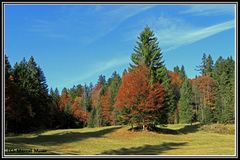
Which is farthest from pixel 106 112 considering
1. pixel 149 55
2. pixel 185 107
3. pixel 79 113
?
pixel 149 55

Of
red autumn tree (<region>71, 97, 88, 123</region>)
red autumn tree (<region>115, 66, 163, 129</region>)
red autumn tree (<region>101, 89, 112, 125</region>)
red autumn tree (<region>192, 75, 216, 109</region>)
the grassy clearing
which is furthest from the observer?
red autumn tree (<region>71, 97, 88, 123</region>)

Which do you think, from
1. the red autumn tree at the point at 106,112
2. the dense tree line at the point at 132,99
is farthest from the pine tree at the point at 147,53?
the red autumn tree at the point at 106,112

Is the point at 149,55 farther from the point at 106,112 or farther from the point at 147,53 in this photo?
the point at 106,112

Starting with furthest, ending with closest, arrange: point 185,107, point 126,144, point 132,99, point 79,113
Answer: point 79,113
point 185,107
point 132,99
point 126,144

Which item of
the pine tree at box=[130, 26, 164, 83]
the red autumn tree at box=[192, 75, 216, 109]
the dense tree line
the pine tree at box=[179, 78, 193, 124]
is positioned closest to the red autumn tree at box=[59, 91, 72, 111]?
the dense tree line

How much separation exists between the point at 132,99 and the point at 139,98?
0.85m

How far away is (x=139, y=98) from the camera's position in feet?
145

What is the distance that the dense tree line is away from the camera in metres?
44.8

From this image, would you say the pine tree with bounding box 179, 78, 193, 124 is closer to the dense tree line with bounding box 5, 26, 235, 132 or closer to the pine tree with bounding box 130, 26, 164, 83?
the dense tree line with bounding box 5, 26, 235, 132

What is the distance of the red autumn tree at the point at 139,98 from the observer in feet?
144

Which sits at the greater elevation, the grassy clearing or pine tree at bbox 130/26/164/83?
pine tree at bbox 130/26/164/83

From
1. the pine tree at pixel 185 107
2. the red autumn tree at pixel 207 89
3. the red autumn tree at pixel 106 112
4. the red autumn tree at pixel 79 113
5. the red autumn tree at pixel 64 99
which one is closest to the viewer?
the pine tree at pixel 185 107

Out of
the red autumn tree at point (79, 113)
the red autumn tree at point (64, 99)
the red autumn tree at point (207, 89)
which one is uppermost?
the red autumn tree at point (207, 89)

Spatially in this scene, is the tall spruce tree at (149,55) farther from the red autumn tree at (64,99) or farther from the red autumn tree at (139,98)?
the red autumn tree at (64,99)
